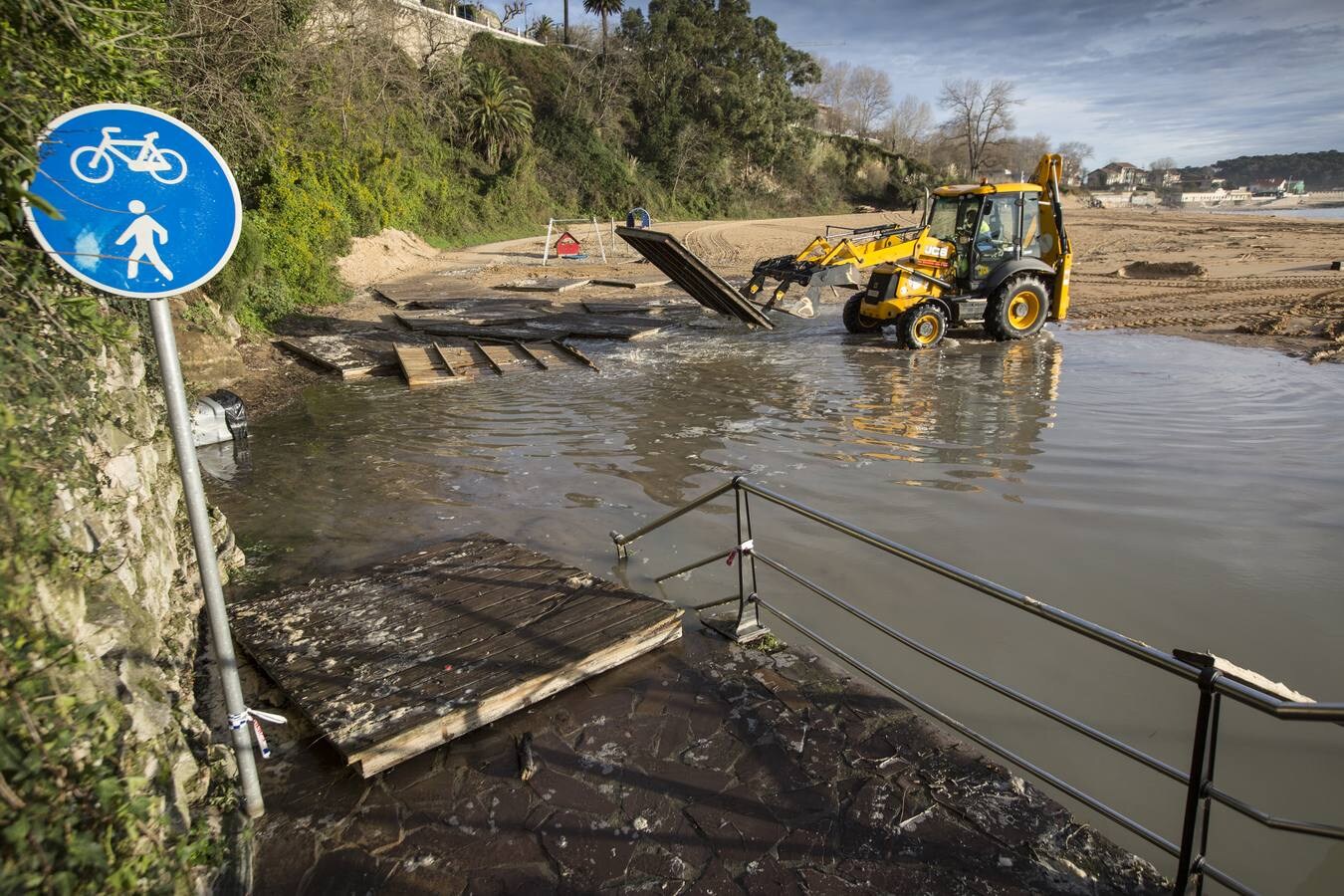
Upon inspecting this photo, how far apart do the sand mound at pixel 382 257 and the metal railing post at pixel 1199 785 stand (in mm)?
22509

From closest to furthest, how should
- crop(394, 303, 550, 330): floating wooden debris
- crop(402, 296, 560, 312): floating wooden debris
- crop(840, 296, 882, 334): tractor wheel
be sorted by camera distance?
crop(840, 296, 882, 334): tractor wheel → crop(394, 303, 550, 330): floating wooden debris → crop(402, 296, 560, 312): floating wooden debris

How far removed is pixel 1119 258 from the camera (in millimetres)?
27625

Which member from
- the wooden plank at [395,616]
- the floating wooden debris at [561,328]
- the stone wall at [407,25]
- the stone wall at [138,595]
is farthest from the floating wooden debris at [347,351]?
the stone wall at [407,25]

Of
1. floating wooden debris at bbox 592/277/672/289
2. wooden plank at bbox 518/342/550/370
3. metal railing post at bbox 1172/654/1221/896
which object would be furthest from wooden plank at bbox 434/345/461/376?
metal railing post at bbox 1172/654/1221/896

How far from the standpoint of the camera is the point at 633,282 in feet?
76.3

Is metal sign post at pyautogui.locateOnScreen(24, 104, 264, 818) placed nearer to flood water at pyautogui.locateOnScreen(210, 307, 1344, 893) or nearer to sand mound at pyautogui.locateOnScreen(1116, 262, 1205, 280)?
flood water at pyautogui.locateOnScreen(210, 307, 1344, 893)

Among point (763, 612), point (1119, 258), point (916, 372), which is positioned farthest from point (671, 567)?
point (1119, 258)

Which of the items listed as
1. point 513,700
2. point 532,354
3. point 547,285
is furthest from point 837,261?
point 513,700

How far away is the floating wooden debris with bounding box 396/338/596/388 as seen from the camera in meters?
13.5

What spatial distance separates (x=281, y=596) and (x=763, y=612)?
11.4 feet

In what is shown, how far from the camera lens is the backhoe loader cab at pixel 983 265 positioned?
14602 mm

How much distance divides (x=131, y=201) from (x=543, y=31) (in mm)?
59376

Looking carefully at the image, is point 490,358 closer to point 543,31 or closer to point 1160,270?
point 1160,270

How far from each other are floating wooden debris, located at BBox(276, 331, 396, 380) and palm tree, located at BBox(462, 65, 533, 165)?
24.8 m
